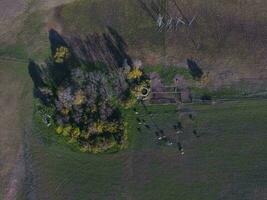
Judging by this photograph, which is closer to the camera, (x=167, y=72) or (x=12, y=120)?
(x=12, y=120)

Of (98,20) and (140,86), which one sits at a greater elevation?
(98,20)

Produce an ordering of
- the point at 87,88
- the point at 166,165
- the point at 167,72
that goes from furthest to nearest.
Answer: the point at 167,72, the point at 166,165, the point at 87,88

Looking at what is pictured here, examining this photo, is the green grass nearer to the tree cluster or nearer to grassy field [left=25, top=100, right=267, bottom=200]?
the tree cluster

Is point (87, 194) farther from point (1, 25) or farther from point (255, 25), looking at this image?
point (255, 25)

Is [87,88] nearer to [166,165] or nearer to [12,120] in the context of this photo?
[12,120]

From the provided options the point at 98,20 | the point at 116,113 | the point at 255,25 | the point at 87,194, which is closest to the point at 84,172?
the point at 87,194

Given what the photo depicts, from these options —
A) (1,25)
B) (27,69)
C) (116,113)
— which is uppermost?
(1,25)

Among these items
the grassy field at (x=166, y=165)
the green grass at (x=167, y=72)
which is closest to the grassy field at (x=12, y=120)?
the grassy field at (x=166, y=165)

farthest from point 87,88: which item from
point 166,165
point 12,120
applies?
point 166,165
